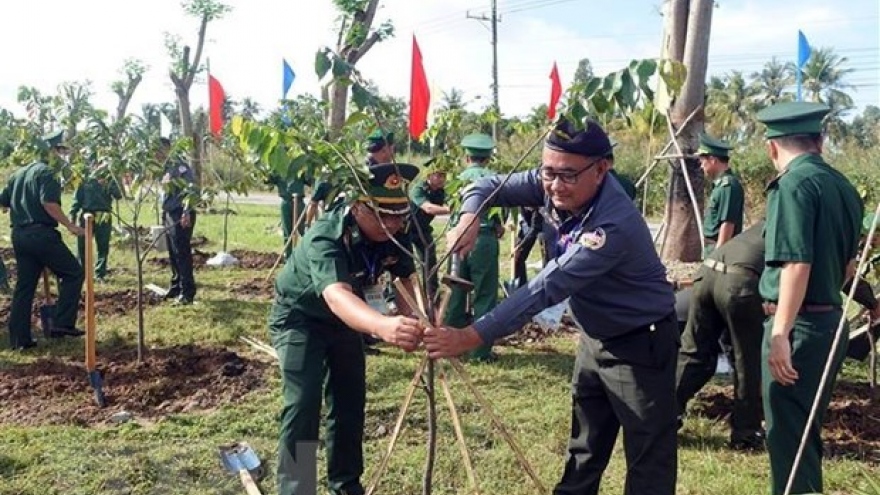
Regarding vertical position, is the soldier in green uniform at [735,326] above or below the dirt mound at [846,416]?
above

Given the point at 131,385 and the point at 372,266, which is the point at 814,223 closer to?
the point at 372,266

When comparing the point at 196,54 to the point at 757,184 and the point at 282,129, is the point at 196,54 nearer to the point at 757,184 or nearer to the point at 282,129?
the point at 757,184

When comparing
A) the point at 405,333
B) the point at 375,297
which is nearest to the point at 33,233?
the point at 375,297

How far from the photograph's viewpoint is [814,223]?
3.01 m

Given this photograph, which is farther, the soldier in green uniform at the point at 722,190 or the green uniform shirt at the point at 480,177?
the soldier in green uniform at the point at 722,190

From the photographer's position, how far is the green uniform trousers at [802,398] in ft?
10.2

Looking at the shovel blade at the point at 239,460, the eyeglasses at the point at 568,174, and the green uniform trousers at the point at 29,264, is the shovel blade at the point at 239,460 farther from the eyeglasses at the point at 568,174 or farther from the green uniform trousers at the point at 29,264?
the green uniform trousers at the point at 29,264

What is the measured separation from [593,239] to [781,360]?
943mm

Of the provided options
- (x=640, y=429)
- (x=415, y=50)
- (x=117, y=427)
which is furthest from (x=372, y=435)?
(x=415, y=50)

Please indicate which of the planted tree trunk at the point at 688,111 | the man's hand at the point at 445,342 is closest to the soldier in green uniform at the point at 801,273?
the man's hand at the point at 445,342

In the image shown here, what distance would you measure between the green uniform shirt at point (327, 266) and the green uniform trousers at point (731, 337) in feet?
6.05

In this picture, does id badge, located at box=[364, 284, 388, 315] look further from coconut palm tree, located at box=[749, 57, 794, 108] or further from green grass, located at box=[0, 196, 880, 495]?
coconut palm tree, located at box=[749, 57, 794, 108]

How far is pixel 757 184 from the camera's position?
20812mm

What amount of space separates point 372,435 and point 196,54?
75.6 feet
